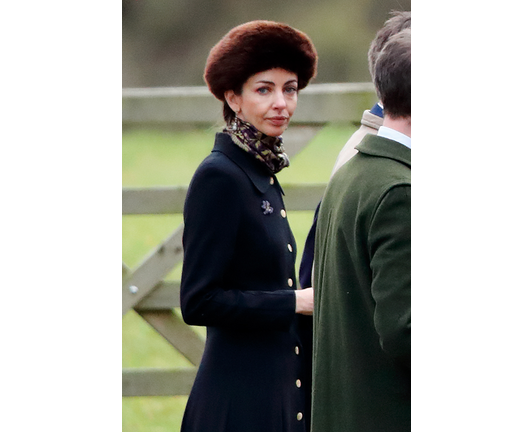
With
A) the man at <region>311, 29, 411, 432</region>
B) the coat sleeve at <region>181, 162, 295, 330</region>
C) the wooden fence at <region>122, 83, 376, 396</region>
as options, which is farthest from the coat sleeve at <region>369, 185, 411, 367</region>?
the wooden fence at <region>122, 83, 376, 396</region>

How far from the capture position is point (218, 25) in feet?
7.72

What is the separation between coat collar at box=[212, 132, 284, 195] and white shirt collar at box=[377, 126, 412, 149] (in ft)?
1.67

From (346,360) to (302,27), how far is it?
44.0 inches

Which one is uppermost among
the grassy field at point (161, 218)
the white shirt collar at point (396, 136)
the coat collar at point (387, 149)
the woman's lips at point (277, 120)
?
the white shirt collar at point (396, 136)

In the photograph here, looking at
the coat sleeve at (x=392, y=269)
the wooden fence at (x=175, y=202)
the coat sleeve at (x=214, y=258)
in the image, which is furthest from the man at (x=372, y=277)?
the wooden fence at (x=175, y=202)

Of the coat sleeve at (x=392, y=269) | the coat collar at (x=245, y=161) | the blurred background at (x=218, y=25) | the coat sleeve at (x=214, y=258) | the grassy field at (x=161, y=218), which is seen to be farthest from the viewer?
the grassy field at (x=161, y=218)

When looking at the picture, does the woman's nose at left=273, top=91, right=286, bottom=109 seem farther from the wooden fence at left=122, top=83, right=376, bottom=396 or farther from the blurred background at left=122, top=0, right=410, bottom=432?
the wooden fence at left=122, top=83, right=376, bottom=396

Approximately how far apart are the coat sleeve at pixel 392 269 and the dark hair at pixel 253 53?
718 millimetres

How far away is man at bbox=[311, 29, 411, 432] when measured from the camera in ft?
4.89

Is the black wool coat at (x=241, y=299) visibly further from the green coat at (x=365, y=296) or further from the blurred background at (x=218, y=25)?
the blurred background at (x=218, y=25)

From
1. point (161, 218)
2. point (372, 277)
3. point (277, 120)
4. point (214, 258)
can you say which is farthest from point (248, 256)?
point (161, 218)

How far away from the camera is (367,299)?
1604 millimetres

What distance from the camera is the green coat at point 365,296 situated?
149 cm
